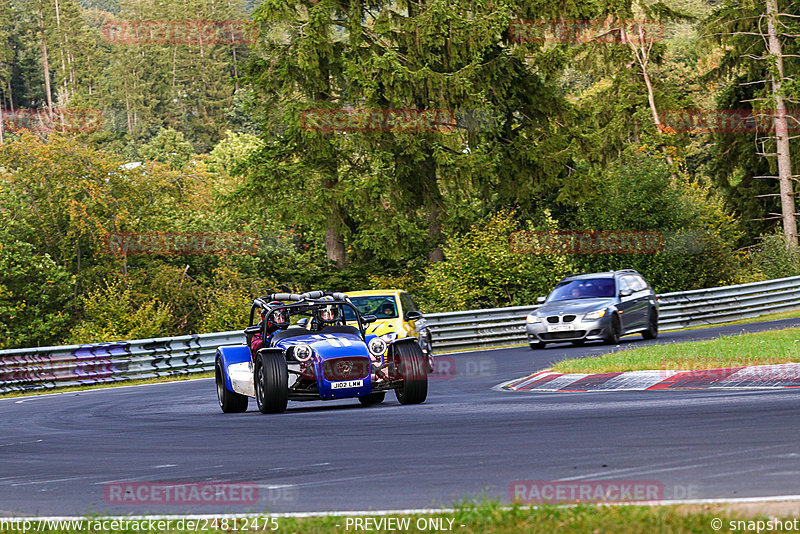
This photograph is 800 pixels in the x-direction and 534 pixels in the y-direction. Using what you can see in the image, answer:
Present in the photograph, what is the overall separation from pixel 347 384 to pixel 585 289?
43.4 feet

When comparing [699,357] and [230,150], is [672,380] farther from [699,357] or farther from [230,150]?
[230,150]

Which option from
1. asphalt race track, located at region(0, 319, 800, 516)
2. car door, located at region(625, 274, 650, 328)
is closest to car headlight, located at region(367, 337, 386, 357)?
asphalt race track, located at region(0, 319, 800, 516)

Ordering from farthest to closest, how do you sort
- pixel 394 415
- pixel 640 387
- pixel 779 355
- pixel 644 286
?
pixel 644 286
pixel 779 355
pixel 640 387
pixel 394 415

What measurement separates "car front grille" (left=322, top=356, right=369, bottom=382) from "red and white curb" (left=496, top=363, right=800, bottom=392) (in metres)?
3.15

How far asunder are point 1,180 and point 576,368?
31569mm

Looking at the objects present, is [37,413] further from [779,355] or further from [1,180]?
[1,180]

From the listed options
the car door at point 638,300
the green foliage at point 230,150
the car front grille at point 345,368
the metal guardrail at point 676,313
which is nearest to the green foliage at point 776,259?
the metal guardrail at point 676,313

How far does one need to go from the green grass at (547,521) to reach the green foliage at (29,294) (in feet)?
100

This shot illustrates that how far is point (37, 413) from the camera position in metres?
18.1

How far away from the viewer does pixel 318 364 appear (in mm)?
14406

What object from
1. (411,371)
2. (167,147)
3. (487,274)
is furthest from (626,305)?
(167,147)

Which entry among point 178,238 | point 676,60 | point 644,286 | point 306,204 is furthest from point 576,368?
point 676,60

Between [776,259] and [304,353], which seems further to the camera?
[776,259]

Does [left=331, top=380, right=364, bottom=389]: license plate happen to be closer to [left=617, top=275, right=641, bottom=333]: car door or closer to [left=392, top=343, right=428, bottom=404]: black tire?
[left=392, top=343, right=428, bottom=404]: black tire
